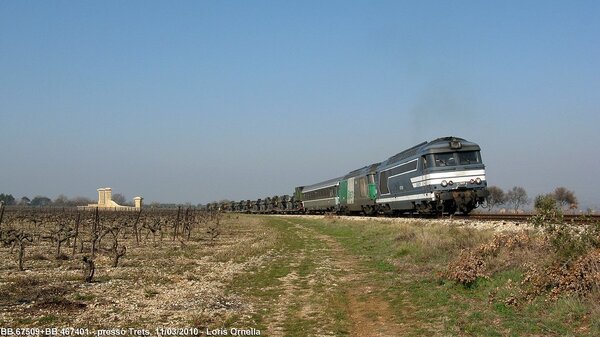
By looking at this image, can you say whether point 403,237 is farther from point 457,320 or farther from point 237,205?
point 237,205

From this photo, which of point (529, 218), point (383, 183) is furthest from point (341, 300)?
point (383, 183)

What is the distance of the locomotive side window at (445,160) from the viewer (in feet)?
95.0

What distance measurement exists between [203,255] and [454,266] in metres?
12.7

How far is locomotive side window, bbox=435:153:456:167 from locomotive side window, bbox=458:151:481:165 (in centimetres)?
37

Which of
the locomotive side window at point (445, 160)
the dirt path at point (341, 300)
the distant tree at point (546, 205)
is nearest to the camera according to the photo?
the dirt path at point (341, 300)

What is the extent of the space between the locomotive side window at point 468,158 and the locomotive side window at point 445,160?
0.37m

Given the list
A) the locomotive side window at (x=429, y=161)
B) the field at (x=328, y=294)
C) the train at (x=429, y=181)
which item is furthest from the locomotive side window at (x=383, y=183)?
the field at (x=328, y=294)

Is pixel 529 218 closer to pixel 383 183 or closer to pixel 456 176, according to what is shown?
pixel 456 176

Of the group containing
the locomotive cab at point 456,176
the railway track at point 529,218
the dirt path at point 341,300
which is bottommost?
the dirt path at point 341,300

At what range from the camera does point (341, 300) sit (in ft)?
42.2

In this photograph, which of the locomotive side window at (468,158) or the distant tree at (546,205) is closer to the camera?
the distant tree at (546,205)

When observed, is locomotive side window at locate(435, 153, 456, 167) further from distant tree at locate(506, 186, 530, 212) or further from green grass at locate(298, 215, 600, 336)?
distant tree at locate(506, 186, 530, 212)

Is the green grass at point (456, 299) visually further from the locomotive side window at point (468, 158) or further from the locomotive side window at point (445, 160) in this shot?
the locomotive side window at point (468, 158)

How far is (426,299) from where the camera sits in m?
12.1
